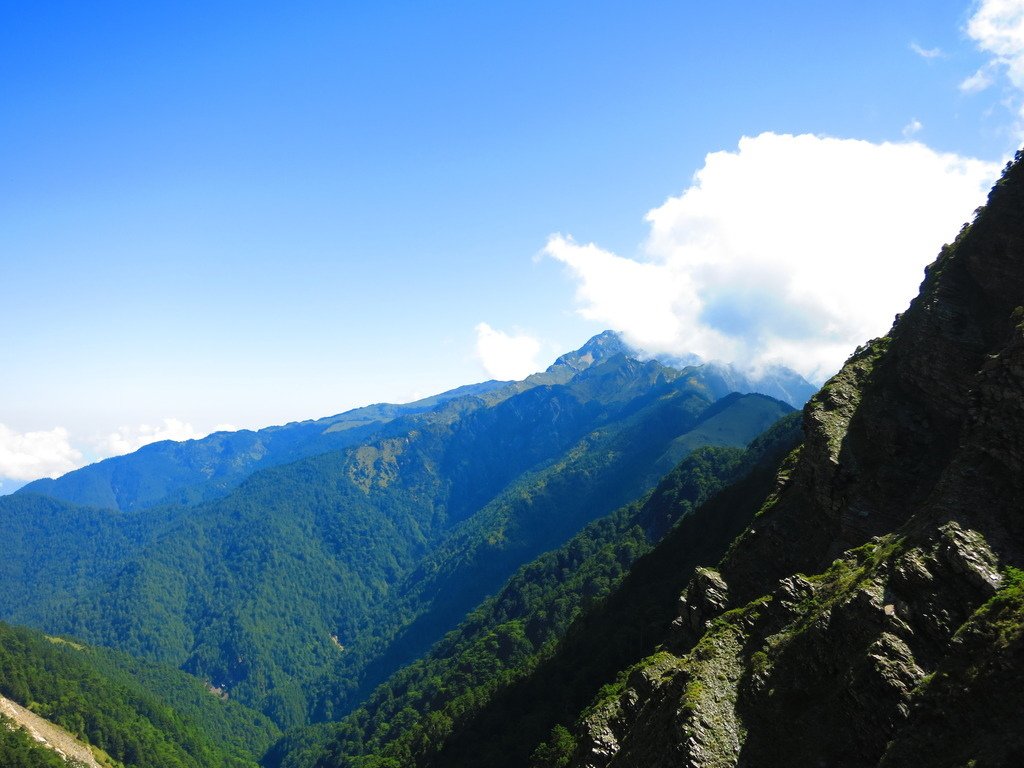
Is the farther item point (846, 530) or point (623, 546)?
point (623, 546)

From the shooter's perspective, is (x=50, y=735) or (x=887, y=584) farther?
(x=50, y=735)

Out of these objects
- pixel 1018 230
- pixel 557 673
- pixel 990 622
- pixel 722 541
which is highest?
pixel 1018 230

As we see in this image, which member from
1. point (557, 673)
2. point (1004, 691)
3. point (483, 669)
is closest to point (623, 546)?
point (483, 669)

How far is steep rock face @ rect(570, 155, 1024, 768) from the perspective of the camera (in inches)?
976

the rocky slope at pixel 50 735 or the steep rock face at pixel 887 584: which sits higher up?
the steep rock face at pixel 887 584

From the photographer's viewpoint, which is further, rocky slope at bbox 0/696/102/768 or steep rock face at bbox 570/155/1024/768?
rocky slope at bbox 0/696/102/768

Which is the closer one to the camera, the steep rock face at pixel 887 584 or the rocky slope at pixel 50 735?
the steep rock face at pixel 887 584

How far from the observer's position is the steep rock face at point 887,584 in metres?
24.8

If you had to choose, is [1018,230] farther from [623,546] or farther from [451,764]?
[623,546]

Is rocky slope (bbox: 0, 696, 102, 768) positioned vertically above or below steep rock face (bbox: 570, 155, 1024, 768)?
below

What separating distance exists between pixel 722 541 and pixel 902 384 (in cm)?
5780

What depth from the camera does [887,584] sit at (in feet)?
101

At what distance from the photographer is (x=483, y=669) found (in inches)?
6594

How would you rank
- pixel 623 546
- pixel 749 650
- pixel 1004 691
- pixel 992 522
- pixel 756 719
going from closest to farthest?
1. pixel 1004 691
2. pixel 992 522
3. pixel 756 719
4. pixel 749 650
5. pixel 623 546
